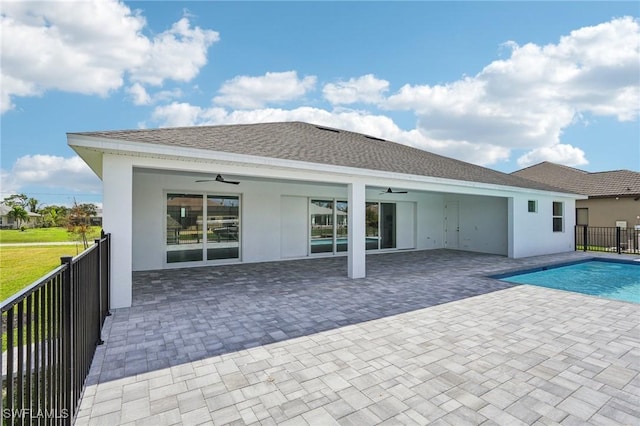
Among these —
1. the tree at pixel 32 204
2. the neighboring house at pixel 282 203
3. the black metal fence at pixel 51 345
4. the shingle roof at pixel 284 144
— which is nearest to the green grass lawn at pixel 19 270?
the neighboring house at pixel 282 203

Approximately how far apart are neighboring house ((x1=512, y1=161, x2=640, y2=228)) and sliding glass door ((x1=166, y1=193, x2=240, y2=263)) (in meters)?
20.4

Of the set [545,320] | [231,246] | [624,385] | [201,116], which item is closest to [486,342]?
[624,385]

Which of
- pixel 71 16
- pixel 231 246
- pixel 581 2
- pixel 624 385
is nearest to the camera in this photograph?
pixel 624 385

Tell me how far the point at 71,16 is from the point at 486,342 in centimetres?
1160

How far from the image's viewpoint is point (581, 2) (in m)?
10.4

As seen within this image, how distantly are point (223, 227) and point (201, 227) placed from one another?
0.75 meters

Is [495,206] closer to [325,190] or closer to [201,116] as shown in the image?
[325,190]

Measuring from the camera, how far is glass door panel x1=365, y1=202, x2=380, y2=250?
14.5 m

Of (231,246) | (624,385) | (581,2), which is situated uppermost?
(581,2)

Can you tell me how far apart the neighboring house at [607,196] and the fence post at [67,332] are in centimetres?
2427

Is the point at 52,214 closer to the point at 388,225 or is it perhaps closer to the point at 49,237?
the point at 49,237

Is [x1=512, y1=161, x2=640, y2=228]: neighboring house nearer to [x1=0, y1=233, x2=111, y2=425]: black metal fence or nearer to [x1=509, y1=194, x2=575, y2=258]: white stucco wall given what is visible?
[x1=509, y1=194, x2=575, y2=258]: white stucco wall

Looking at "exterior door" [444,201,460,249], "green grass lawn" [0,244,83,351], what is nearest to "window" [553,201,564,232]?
"exterior door" [444,201,460,249]

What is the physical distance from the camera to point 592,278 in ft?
34.0
